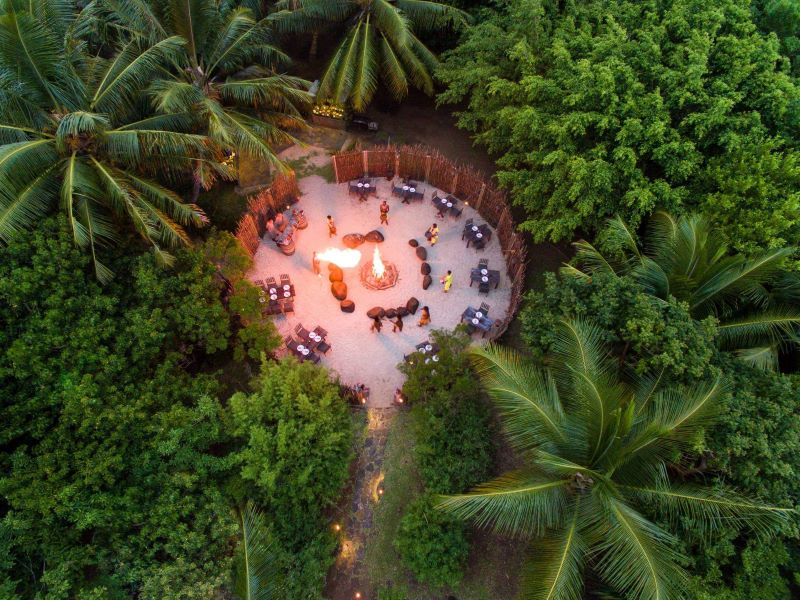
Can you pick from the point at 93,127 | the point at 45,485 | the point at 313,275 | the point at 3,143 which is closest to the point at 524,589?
the point at 45,485

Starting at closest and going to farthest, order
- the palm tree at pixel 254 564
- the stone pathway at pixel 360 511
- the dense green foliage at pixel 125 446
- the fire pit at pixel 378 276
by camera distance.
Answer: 1. the palm tree at pixel 254 564
2. the dense green foliage at pixel 125 446
3. the stone pathway at pixel 360 511
4. the fire pit at pixel 378 276

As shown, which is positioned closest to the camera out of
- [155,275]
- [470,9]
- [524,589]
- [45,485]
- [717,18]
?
[524,589]

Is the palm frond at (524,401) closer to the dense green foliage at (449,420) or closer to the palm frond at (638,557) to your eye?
the palm frond at (638,557)

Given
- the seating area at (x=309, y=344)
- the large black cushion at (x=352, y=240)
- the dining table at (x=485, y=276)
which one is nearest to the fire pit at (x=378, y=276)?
the large black cushion at (x=352, y=240)

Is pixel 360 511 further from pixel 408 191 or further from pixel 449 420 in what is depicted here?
pixel 408 191

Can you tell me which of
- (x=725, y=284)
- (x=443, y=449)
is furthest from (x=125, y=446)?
(x=725, y=284)

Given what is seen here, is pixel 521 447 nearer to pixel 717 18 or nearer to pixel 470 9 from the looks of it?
pixel 717 18
